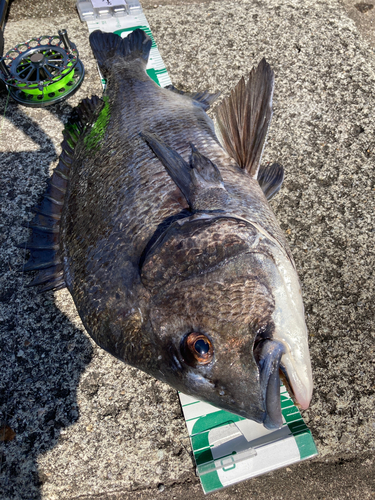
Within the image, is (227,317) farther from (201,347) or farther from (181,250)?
(181,250)

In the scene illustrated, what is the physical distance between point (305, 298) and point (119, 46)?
2.63 metres

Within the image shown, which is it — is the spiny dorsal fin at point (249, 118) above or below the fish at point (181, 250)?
above

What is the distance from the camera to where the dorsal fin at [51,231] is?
77.2 inches

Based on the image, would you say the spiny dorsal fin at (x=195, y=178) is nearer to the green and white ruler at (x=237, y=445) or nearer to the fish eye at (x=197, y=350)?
the fish eye at (x=197, y=350)

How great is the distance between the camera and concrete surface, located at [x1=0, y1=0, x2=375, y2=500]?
6.58ft

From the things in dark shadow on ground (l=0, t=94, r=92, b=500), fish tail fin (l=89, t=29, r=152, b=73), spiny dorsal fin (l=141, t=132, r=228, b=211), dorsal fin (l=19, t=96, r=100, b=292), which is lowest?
dark shadow on ground (l=0, t=94, r=92, b=500)

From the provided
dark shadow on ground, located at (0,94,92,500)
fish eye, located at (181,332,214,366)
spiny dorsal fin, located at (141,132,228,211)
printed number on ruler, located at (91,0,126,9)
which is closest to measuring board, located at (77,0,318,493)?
dark shadow on ground, located at (0,94,92,500)

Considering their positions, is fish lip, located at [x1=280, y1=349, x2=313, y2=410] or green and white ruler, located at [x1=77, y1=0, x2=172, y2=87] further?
green and white ruler, located at [x1=77, y1=0, x2=172, y2=87]

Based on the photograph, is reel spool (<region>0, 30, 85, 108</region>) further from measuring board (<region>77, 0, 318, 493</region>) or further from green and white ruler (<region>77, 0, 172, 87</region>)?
measuring board (<region>77, 0, 318, 493</region>)

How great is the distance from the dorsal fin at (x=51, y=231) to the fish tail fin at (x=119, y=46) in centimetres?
88

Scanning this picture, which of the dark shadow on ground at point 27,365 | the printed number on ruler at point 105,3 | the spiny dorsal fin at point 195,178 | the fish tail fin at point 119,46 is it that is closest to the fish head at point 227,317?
the spiny dorsal fin at point 195,178

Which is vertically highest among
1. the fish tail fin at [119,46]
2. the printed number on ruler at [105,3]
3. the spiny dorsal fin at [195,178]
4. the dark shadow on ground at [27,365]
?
the printed number on ruler at [105,3]

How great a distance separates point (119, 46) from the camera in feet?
10.1

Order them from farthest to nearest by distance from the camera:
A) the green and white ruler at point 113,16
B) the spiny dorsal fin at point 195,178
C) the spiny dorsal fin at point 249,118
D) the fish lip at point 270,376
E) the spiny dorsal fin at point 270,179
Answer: the green and white ruler at point 113,16 < the spiny dorsal fin at point 270,179 < the spiny dorsal fin at point 249,118 < the spiny dorsal fin at point 195,178 < the fish lip at point 270,376
